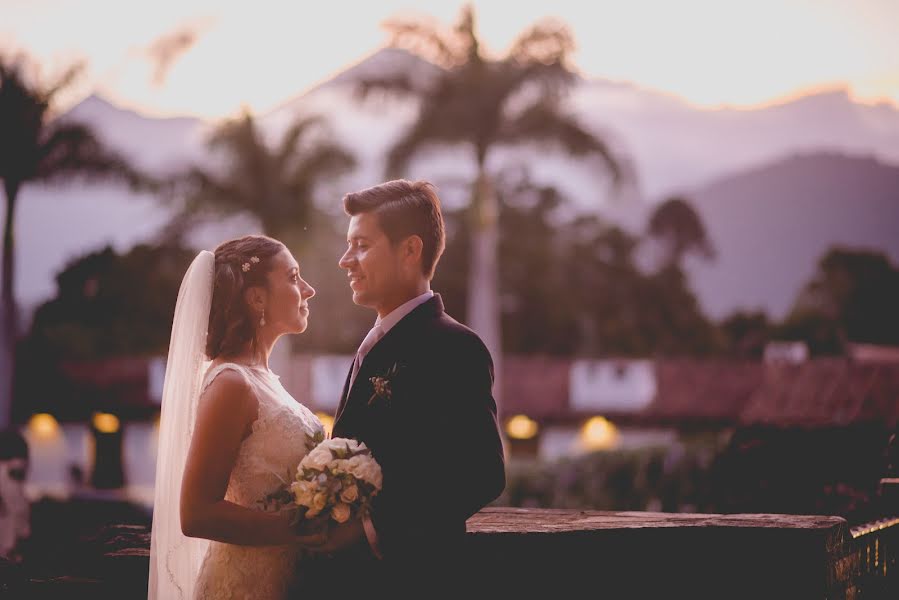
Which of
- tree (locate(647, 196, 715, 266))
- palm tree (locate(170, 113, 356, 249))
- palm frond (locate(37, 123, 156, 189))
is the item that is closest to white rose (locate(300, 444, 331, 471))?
palm tree (locate(170, 113, 356, 249))

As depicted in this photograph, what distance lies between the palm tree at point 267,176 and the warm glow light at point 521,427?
7.30 meters

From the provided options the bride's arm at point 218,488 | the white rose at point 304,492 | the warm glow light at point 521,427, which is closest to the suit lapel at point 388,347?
the white rose at point 304,492

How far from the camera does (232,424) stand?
11.3 ft

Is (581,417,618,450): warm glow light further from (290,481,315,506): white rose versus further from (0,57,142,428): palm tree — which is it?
(290,481,315,506): white rose

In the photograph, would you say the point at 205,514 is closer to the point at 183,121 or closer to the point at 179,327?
the point at 179,327

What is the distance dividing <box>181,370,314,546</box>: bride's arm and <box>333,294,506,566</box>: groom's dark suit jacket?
35cm

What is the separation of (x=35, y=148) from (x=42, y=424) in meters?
8.82

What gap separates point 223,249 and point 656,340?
4181 cm

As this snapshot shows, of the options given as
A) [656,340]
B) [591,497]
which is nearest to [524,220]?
[656,340]

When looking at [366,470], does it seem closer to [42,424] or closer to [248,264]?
[248,264]

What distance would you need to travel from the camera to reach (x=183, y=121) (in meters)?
81.5

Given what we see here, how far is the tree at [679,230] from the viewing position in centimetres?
5262

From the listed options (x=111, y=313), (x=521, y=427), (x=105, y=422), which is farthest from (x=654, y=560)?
(x=111, y=313)

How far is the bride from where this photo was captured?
341 centimetres
